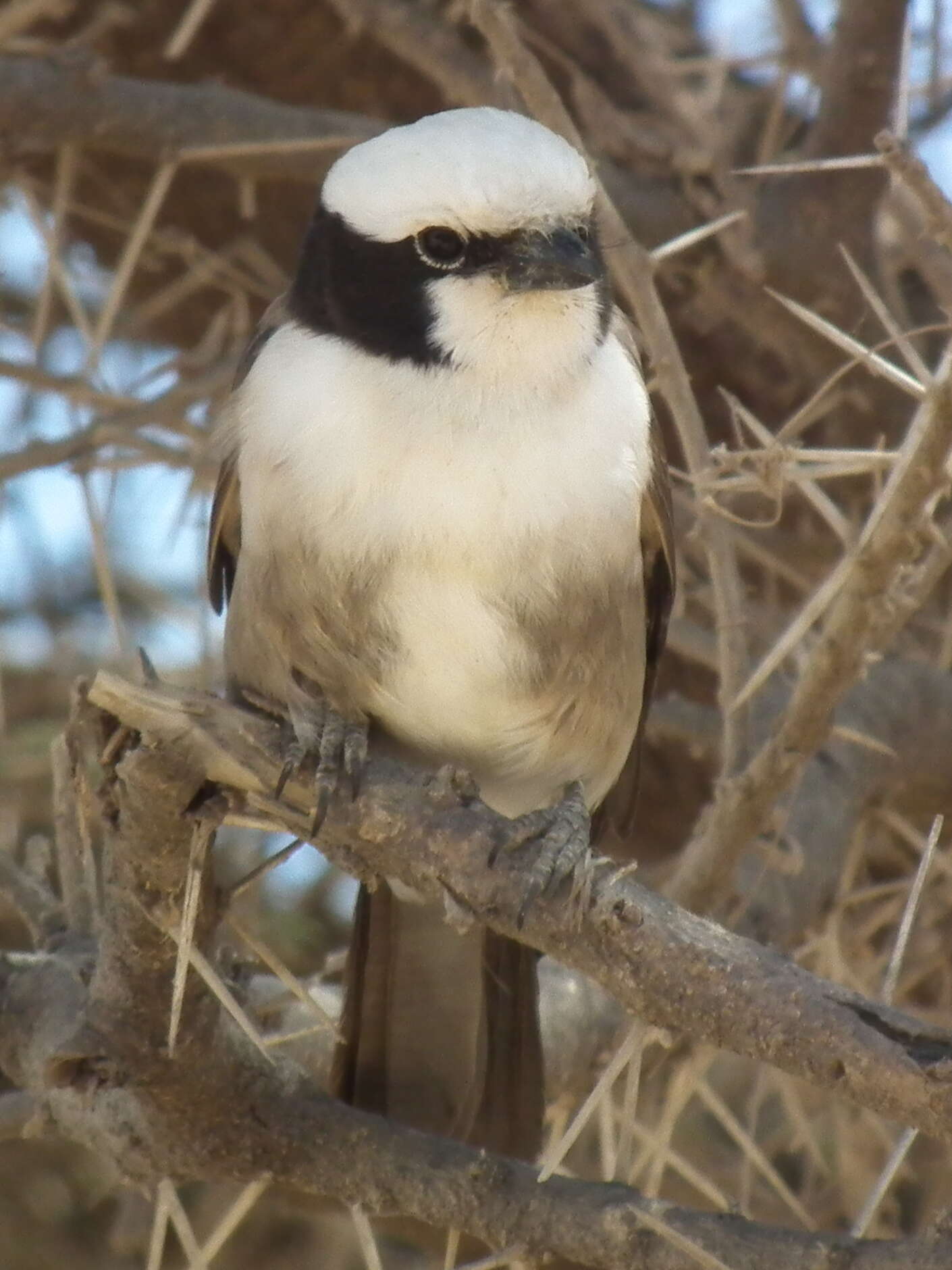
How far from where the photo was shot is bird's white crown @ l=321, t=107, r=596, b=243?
2.46 meters

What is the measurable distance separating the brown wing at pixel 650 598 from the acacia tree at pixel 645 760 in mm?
92

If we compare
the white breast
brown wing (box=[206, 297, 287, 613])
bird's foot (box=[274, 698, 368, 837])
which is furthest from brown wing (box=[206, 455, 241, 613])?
bird's foot (box=[274, 698, 368, 837])

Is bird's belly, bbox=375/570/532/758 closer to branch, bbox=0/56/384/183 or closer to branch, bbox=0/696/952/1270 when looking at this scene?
branch, bbox=0/696/952/1270

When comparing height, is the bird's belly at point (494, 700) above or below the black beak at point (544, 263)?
below

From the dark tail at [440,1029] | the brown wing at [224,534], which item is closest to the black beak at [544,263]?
the brown wing at [224,534]

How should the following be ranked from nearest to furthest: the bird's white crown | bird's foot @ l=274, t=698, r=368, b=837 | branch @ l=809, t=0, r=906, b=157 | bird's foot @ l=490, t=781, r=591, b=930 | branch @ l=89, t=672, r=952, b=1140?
1. branch @ l=89, t=672, r=952, b=1140
2. bird's foot @ l=490, t=781, r=591, b=930
3. bird's foot @ l=274, t=698, r=368, b=837
4. the bird's white crown
5. branch @ l=809, t=0, r=906, b=157

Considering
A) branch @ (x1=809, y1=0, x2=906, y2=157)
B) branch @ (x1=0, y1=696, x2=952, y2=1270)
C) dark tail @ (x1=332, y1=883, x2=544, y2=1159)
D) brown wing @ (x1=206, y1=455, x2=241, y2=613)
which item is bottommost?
dark tail @ (x1=332, y1=883, x2=544, y2=1159)

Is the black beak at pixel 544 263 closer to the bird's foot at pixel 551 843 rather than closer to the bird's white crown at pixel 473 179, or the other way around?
the bird's white crown at pixel 473 179

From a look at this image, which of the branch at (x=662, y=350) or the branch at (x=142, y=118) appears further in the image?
the branch at (x=142, y=118)

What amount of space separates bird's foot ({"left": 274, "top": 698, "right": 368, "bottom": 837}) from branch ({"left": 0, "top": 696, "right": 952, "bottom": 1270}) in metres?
0.03

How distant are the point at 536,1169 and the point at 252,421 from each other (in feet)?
3.62

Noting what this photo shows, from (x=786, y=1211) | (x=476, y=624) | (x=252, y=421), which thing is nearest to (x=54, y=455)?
(x=252, y=421)

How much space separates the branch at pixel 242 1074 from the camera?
1.95 meters

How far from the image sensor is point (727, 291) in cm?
356
